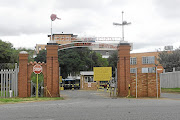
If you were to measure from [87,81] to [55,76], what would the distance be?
3477 centimetres

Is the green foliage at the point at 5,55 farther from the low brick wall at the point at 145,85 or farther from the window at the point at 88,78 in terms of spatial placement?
the low brick wall at the point at 145,85

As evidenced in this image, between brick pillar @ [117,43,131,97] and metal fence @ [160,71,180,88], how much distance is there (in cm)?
1412

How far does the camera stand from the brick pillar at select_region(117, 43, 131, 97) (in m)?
23.8

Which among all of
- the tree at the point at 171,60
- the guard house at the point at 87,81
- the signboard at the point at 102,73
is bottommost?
the guard house at the point at 87,81

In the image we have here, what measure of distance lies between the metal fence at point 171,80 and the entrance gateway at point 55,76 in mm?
13861

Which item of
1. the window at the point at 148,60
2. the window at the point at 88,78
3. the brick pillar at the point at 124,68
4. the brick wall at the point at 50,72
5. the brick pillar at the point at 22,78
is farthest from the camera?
the window at the point at 148,60

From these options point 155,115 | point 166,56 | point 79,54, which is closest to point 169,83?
point 166,56

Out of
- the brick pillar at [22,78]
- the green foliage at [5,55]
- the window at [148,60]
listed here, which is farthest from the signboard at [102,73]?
the window at [148,60]

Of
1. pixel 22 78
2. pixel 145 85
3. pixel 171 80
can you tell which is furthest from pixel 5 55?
pixel 145 85

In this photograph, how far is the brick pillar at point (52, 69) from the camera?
2350cm

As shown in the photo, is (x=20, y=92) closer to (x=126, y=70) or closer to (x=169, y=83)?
(x=126, y=70)

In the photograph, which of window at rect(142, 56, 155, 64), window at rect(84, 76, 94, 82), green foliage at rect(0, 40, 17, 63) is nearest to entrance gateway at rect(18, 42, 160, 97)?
green foliage at rect(0, 40, 17, 63)

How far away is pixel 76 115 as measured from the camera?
33.3 feet

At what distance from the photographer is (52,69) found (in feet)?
77.3
